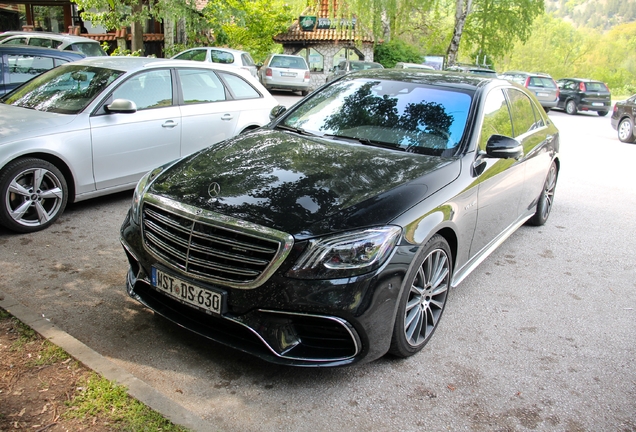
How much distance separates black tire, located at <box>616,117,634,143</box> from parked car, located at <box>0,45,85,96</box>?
1408 centimetres

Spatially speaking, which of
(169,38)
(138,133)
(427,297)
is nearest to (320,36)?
(169,38)

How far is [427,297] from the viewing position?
11.8ft

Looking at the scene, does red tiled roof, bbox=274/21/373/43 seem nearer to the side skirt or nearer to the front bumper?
the side skirt

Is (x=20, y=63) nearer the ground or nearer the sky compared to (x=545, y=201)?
nearer the sky

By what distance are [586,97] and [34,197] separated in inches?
950

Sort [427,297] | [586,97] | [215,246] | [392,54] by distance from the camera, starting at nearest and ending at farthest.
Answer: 1. [215,246]
2. [427,297]
3. [586,97]
4. [392,54]

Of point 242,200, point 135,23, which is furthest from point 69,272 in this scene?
point 135,23

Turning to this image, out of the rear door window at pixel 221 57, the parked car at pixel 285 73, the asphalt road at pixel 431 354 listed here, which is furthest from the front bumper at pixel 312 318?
the parked car at pixel 285 73

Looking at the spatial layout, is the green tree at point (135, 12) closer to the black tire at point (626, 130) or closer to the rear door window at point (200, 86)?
the rear door window at point (200, 86)

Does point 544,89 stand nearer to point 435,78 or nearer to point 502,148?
point 435,78

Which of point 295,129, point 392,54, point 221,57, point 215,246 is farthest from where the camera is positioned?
point 392,54

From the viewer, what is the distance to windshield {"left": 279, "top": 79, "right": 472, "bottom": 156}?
13.7 feet

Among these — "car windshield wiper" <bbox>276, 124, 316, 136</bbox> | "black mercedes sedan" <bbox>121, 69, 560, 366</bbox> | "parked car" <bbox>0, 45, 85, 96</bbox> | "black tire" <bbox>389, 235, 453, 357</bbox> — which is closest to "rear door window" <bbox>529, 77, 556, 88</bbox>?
"parked car" <bbox>0, 45, 85, 96</bbox>

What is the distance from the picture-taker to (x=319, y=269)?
2916mm
